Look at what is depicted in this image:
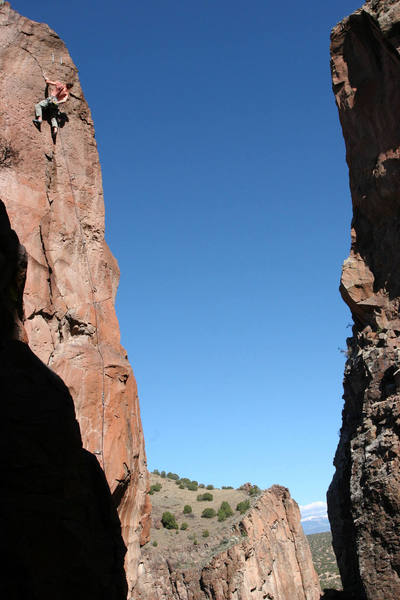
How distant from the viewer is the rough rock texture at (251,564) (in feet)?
147

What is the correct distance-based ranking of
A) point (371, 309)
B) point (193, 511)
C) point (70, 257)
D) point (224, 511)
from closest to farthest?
1. point (70, 257)
2. point (371, 309)
3. point (224, 511)
4. point (193, 511)

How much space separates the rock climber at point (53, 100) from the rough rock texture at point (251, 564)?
107 feet

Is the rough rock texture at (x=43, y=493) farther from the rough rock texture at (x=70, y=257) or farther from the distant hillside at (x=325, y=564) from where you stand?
the distant hillside at (x=325, y=564)

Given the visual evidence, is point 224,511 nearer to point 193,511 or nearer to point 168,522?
point 193,511

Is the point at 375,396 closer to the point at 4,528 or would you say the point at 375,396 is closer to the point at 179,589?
the point at 4,528

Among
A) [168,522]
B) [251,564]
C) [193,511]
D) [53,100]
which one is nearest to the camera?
Result: [53,100]

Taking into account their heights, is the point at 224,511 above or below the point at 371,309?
below

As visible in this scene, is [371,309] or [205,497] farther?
[205,497]

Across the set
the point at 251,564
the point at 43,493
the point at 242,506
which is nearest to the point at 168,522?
the point at 242,506

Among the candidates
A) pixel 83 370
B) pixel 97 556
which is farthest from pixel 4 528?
pixel 83 370

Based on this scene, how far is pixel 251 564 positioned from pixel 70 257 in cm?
3643

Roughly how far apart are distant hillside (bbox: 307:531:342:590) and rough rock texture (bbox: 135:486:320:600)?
387cm

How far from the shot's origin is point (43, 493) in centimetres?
693

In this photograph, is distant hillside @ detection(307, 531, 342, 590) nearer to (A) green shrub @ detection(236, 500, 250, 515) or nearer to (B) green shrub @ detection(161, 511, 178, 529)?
(A) green shrub @ detection(236, 500, 250, 515)
